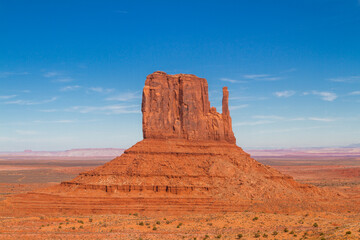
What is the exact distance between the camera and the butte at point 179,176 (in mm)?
62250

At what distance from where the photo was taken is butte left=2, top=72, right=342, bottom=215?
62250 mm

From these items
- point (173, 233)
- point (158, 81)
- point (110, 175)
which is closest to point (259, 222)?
point (173, 233)

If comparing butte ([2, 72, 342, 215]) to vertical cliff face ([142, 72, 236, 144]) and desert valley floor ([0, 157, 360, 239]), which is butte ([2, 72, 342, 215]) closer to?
vertical cliff face ([142, 72, 236, 144])

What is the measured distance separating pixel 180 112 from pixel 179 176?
13953 millimetres

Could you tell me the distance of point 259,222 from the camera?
52.4 m

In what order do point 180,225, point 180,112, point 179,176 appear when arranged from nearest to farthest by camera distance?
1. point 180,225
2. point 179,176
3. point 180,112

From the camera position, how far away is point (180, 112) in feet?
251

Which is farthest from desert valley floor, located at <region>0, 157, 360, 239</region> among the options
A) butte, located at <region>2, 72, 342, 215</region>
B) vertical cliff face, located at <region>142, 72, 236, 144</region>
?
Answer: vertical cliff face, located at <region>142, 72, 236, 144</region>

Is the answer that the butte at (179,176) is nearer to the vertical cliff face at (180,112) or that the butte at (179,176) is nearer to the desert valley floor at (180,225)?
the vertical cliff face at (180,112)

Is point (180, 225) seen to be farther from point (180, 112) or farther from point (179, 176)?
point (180, 112)

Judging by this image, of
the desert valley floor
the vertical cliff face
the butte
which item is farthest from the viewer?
the vertical cliff face

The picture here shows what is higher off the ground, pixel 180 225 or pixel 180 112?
pixel 180 112

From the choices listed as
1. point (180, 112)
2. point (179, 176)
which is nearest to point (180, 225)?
point (179, 176)

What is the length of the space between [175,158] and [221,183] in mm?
8860
